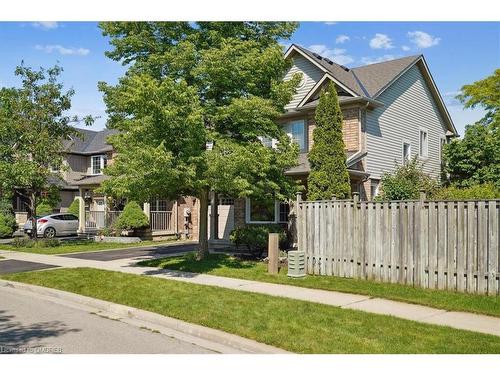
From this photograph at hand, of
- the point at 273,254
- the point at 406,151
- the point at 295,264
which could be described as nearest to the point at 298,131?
the point at 406,151

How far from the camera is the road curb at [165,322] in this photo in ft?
21.3

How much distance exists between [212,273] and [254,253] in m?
4.01

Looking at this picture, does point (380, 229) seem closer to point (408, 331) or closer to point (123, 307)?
point (408, 331)

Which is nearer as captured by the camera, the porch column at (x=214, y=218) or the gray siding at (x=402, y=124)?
the gray siding at (x=402, y=124)

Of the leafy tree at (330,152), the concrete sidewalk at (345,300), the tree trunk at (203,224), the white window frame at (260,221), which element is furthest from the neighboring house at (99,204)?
the leafy tree at (330,152)

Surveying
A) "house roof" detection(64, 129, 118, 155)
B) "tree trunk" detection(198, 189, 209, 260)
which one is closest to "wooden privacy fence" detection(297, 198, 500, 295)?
"tree trunk" detection(198, 189, 209, 260)

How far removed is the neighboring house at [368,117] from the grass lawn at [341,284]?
14.4 feet

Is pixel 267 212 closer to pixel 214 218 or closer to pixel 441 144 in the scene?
pixel 214 218

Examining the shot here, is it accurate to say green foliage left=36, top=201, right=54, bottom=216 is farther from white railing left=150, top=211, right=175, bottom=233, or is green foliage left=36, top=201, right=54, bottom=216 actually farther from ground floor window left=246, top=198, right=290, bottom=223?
ground floor window left=246, top=198, right=290, bottom=223

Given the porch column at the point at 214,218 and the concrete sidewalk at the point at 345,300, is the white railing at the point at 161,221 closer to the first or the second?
the porch column at the point at 214,218

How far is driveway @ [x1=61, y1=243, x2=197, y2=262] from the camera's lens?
58.4 ft

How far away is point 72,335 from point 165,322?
149cm

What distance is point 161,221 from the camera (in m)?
25.9

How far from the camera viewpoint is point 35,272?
1346 cm
